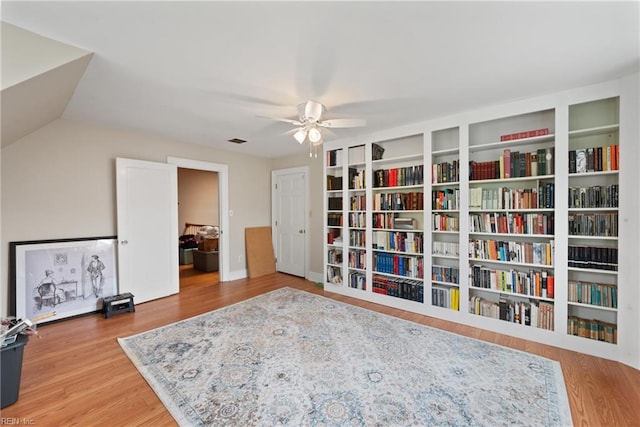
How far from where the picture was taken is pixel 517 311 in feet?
8.90

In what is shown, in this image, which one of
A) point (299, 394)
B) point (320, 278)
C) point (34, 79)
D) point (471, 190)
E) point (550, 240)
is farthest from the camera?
point (320, 278)

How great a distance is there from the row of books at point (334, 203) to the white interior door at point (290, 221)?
0.78 meters

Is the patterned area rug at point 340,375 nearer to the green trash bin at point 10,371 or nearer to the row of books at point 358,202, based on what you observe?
the green trash bin at point 10,371

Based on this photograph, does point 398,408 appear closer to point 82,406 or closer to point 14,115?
point 82,406

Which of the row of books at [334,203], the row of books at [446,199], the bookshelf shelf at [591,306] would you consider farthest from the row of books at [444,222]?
the row of books at [334,203]

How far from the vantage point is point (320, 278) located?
15.5 feet

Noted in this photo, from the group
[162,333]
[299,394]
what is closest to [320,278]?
[162,333]

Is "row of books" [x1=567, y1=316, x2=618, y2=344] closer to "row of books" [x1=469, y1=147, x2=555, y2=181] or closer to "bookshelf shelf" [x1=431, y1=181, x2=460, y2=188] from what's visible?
"row of books" [x1=469, y1=147, x2=555, y2=181]

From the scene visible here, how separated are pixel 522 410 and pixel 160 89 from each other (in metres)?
3.75

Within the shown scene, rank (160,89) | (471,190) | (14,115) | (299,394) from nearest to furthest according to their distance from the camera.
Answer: (299,394) < (14,115) < (160,89) < (471,190)

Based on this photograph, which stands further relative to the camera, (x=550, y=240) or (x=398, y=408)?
(x=550, y=240)

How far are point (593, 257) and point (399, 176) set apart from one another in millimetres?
2034

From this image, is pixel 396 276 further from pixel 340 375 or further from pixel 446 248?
pixel 340 375

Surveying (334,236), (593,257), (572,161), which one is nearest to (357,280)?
(334,236)
